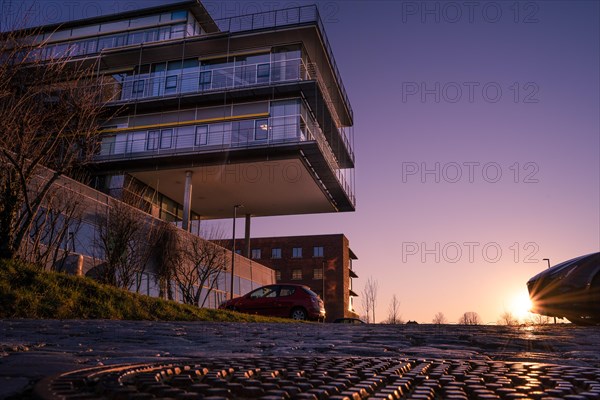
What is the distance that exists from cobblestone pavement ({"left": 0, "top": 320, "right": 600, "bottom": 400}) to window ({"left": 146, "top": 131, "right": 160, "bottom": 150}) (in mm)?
24933

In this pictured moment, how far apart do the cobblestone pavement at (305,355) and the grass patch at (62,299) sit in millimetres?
1957

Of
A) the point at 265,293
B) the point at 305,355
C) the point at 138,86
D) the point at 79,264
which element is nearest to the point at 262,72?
the point at 138,86

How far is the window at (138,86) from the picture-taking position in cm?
3341

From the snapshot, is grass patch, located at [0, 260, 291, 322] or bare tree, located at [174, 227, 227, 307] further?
bare tree, located at [174, 227, 227, 307]

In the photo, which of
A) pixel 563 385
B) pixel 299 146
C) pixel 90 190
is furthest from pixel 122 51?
pixel 563 385

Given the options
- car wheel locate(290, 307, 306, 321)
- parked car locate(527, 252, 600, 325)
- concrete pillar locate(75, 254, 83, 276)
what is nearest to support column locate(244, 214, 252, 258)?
car wheel locate(290, 307, 306, 321)

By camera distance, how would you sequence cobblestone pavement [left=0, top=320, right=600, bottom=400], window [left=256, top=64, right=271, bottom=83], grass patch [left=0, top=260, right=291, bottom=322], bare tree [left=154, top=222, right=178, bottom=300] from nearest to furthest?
cobblestone pavement [left=0, top=320, right=600, bottom=400], grass patch [left=0, top=260, right=291, bottom=322], bare tree [left=154, top=222, right=178, bottom=300], window [left=256, top=64, right=271, bottom=83]

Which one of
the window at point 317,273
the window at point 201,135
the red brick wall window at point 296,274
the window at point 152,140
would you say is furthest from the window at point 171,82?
the red brick wall window at point 296,274

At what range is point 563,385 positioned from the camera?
8.25 feet

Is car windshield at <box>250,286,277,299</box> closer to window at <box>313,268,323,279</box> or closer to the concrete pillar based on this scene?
the concrete pillar

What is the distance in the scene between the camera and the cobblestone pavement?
8.48 feet

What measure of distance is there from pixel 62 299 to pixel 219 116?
22840 mm

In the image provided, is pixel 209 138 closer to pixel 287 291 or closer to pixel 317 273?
pixel 287 291

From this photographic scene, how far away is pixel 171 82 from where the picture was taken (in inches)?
1315
